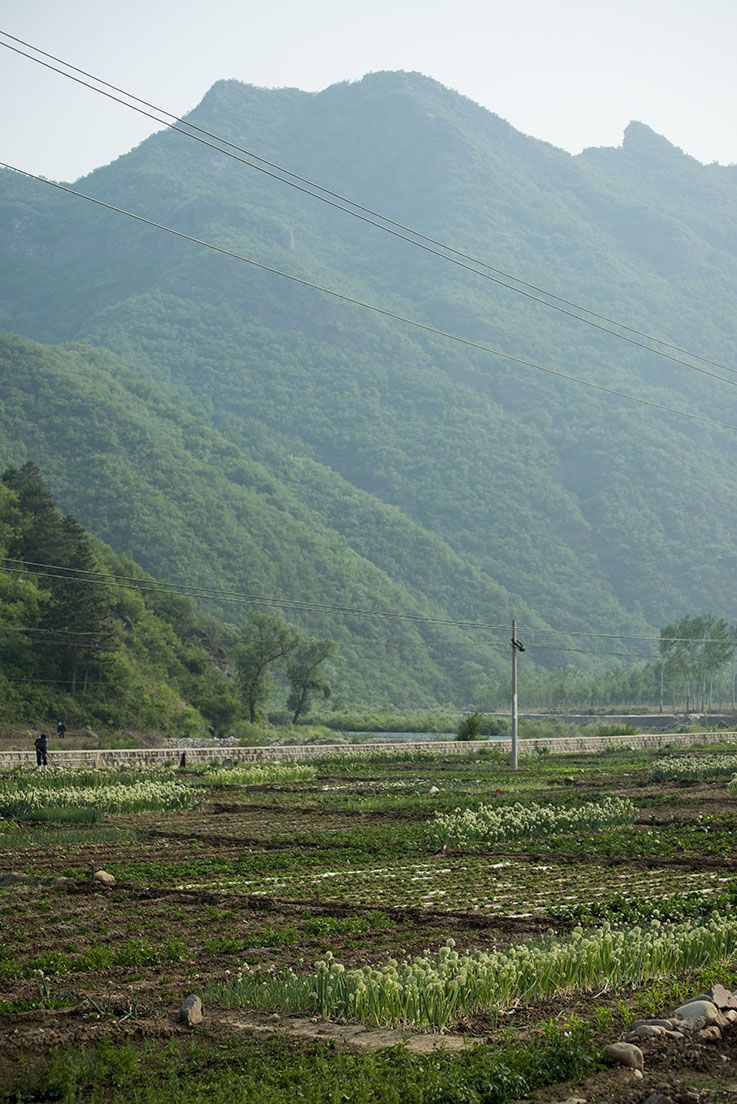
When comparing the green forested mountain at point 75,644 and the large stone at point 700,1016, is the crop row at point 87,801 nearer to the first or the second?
the large stone at point 700,1016

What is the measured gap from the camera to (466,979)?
9.54 meters

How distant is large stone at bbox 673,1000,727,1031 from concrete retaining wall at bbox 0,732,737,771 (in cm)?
3718

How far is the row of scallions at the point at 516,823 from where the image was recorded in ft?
71.1

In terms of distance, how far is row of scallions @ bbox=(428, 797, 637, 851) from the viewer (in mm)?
21656

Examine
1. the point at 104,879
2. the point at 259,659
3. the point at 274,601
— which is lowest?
the point at 104,879

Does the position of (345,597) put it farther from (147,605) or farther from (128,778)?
(128,778)

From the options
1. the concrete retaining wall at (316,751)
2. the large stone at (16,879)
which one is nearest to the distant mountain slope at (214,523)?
the concrete retaining wall at (316,751)

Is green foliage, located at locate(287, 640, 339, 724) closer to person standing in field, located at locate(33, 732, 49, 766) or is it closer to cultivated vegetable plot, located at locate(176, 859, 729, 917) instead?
person standing in field, located at locate(33, 732, 49, 766)

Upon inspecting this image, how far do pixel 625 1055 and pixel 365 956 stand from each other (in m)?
3.82

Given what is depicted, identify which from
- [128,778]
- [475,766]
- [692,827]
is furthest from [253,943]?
[475,766]

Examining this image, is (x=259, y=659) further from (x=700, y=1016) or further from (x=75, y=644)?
(x=700, y=1016)

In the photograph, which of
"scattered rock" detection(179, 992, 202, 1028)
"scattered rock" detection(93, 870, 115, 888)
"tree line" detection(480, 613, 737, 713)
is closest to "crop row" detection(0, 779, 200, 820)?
"scattered rock" detection(93, 870, 115, 888)

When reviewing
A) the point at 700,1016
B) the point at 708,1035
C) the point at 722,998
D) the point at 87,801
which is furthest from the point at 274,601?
the point at 708,1035

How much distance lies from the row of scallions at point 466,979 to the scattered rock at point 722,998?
1116 millimetres
